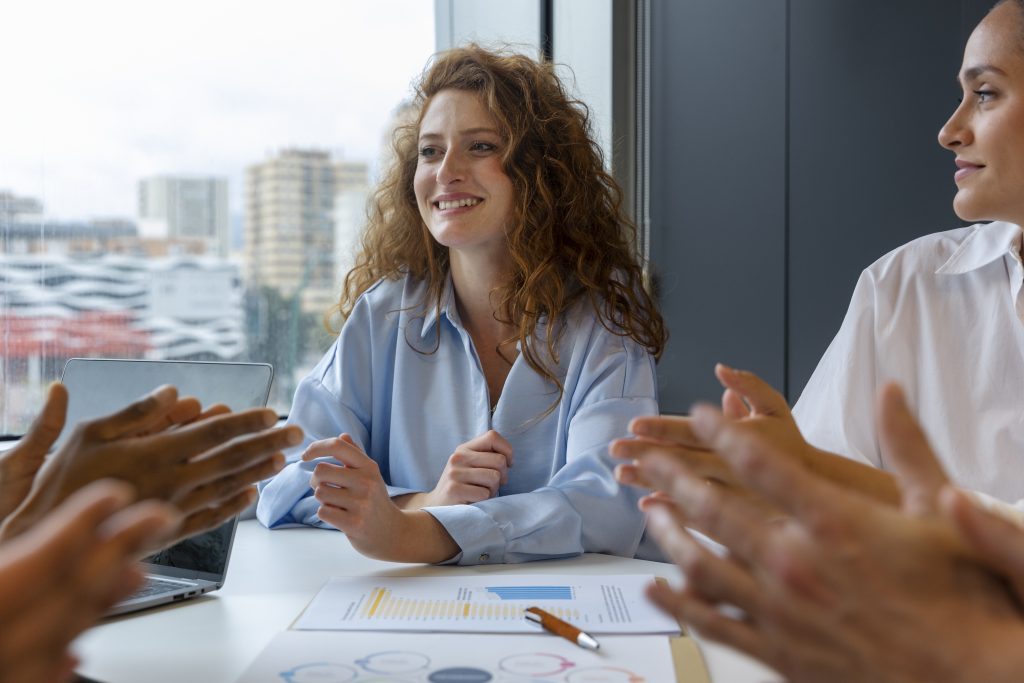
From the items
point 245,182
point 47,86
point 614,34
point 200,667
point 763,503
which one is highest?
point 614,34

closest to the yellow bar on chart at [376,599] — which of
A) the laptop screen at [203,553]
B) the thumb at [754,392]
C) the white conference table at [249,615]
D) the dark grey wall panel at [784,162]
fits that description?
the white conference table at [249,615]

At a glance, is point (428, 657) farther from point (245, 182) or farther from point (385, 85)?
point (385, 85)

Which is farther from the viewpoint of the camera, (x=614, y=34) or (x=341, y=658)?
(x=614, y=34)

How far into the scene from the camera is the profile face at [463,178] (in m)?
1.86

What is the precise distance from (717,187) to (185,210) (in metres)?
1.49

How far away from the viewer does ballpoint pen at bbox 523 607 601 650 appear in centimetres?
97

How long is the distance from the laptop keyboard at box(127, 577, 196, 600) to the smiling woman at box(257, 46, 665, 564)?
1.25ft

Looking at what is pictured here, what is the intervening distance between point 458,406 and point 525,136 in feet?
1.89

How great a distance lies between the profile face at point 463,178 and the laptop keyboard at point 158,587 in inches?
34.4

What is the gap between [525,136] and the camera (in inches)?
77.9

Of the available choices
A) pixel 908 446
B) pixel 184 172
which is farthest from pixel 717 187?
pixel 908 446

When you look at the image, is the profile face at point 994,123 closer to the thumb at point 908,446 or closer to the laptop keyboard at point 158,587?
the thumb at point 908,446

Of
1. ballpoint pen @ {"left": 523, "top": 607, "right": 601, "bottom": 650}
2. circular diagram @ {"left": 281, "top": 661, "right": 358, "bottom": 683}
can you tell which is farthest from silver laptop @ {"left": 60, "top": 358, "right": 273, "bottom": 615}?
ballpoint pen @ {"left": 523, "top": 607, "right": 601, "bottom": 650}

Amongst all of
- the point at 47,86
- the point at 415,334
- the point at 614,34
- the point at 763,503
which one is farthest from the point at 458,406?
the point at 614,34
